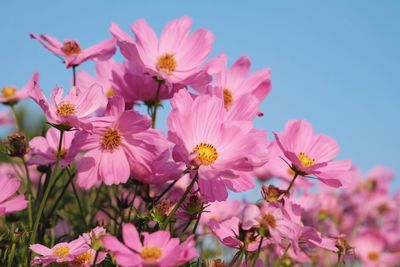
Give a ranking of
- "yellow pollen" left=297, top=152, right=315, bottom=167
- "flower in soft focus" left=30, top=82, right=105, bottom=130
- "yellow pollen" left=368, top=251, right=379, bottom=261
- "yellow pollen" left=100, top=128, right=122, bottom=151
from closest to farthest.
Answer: "flower in soft focus" left=30, top=82, right=105, bottom=130 < "yellow pollen" left=100, top=128, right=122, bottom=151 < "yellow pollen" left=297, top=152, right=315, bottom=167 < "yellow pollen" left=368, top=251, right=379, bottom=261

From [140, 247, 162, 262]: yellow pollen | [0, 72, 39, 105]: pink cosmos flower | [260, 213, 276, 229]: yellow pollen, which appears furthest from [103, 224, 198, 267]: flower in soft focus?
[0, 72, 39, 105]: pink cosmos flower

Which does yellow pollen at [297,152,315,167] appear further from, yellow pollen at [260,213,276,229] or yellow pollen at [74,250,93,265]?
yellow pollen at [74,250,93,265]

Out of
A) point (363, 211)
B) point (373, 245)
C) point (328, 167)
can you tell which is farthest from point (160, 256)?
point (363, 211)

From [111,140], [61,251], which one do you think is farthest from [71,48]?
[61,251]

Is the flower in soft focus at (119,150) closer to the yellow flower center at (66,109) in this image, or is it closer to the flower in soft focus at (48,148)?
the yellow flower center at (66,109)

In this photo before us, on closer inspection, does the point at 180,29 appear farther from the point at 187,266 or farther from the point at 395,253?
the point at 395,253

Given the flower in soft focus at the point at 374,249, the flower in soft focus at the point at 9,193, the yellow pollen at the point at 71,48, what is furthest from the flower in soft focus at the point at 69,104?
the flower in soft focus at the point at 374,249
